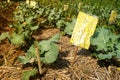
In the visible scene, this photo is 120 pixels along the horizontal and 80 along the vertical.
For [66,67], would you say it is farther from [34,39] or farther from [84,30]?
[34,39]

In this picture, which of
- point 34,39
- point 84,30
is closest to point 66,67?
point 84,30

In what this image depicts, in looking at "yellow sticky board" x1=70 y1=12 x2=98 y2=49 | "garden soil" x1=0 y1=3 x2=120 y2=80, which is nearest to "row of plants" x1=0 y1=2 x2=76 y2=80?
"garden soil" x1=0 y1=3 x2=120 y2=80

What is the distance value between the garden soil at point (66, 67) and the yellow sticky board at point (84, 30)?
0.54 ft

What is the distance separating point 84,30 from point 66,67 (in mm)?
417

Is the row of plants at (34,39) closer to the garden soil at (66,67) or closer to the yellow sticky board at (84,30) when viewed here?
the garden soil at (66,67)

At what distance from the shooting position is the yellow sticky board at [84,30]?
8.15ft

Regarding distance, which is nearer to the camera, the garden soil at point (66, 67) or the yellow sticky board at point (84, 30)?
the garden soil at point (66, 67)

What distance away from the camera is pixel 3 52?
8.55 feet

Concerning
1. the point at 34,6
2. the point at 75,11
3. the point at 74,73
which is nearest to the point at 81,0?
the point at 75,11

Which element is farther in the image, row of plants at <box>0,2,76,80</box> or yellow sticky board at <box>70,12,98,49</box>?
yellow sticky board at <box>70,12,98,49</box>

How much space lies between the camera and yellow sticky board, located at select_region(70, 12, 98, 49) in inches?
97.8

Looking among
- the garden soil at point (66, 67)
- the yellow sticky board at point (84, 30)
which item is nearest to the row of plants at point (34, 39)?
the garden soil at point (66, 67)

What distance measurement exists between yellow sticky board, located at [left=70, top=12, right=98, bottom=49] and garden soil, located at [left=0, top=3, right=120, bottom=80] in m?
0.17

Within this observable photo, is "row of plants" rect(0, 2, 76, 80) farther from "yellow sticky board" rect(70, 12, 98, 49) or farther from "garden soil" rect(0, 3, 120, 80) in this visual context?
"yellow sticky board" rect(70, 12, 98, 49)
